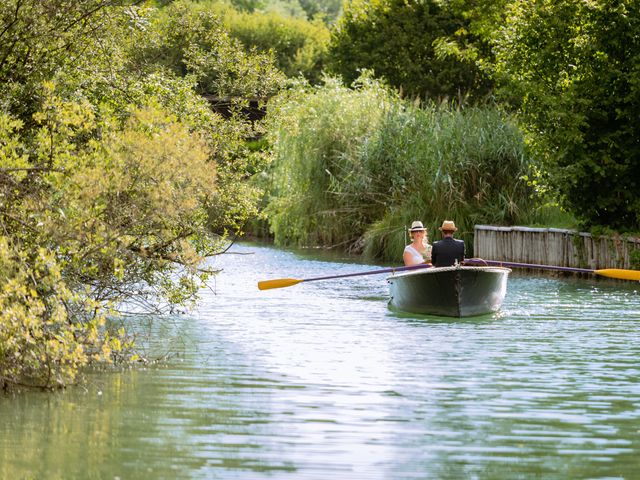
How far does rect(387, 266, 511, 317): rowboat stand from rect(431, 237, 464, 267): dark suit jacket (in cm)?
37

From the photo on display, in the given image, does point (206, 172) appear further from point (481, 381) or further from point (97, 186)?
point (481, 381)

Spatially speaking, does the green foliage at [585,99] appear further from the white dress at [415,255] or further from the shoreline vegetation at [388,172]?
the white dress at [415,255]

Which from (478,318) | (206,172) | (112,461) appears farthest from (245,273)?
(112,461)

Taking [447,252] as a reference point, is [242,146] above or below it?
above

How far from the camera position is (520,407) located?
13039 millimetres

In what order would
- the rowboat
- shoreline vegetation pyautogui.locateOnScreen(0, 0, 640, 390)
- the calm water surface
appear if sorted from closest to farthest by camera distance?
1. the calm water surface
2. shoreline vegetation pyautogui.locateOnScreen(0, 0, 640, 390)
3. the rowboat

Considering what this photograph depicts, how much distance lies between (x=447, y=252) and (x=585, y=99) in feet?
29.9

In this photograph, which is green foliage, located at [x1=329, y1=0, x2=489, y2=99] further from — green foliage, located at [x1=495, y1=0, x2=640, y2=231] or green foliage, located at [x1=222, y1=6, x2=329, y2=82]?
green foliage, located at [x1=495, y1=0, x2=640, y2=231]

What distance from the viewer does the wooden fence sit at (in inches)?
1157

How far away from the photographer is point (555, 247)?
31.4 meters

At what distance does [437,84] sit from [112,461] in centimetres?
4781

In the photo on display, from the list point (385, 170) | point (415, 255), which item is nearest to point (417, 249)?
point (415, 255)

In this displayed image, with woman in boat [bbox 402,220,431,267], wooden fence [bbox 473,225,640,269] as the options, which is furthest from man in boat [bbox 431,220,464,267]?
wooden fence [bbox 473,225,640,269]

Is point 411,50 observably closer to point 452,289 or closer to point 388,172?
point 388,172
